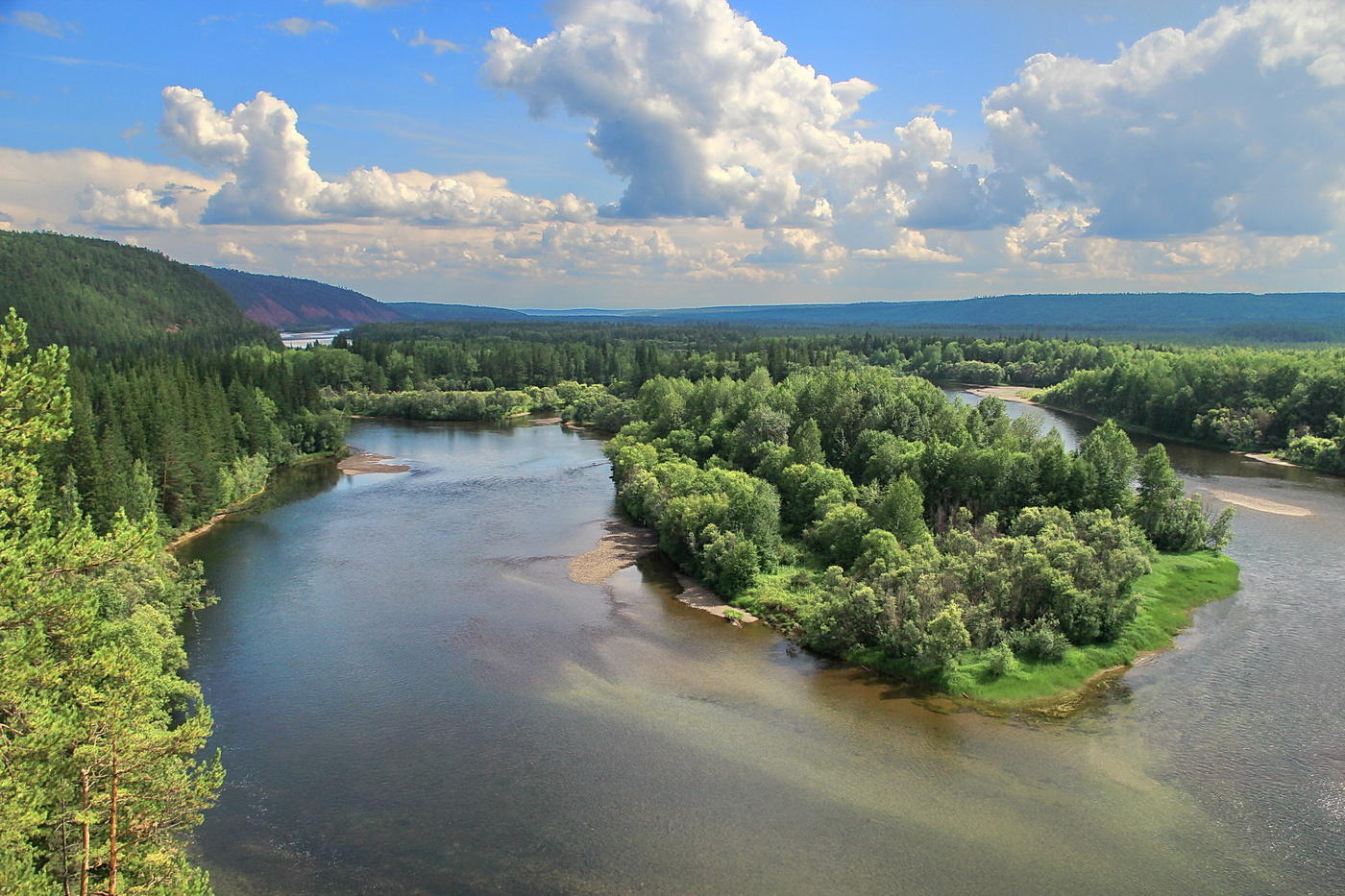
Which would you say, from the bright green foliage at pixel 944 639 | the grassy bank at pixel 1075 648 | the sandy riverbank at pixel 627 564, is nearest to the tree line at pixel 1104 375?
the grassy bank at pixel 1075 648

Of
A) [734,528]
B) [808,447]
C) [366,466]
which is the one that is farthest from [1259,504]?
[366,466]

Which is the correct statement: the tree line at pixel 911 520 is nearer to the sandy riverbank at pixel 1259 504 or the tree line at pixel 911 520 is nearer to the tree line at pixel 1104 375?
the sandy riverbank at pixel 1259 504

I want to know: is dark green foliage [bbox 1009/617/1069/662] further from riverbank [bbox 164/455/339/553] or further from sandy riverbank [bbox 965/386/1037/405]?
sandy riverbank [bbox 965/386/1037/405]

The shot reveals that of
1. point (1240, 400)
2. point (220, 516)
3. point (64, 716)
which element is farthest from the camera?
point (1240, 400)

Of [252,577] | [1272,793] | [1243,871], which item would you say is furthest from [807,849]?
[252,577]

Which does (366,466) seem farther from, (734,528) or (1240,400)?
(1240,400)

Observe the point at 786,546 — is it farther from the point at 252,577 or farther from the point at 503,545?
the point at 252,577

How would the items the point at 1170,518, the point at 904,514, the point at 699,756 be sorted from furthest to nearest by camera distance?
the point at 1170,518 < the point at 904,514 < the point at 699,756
